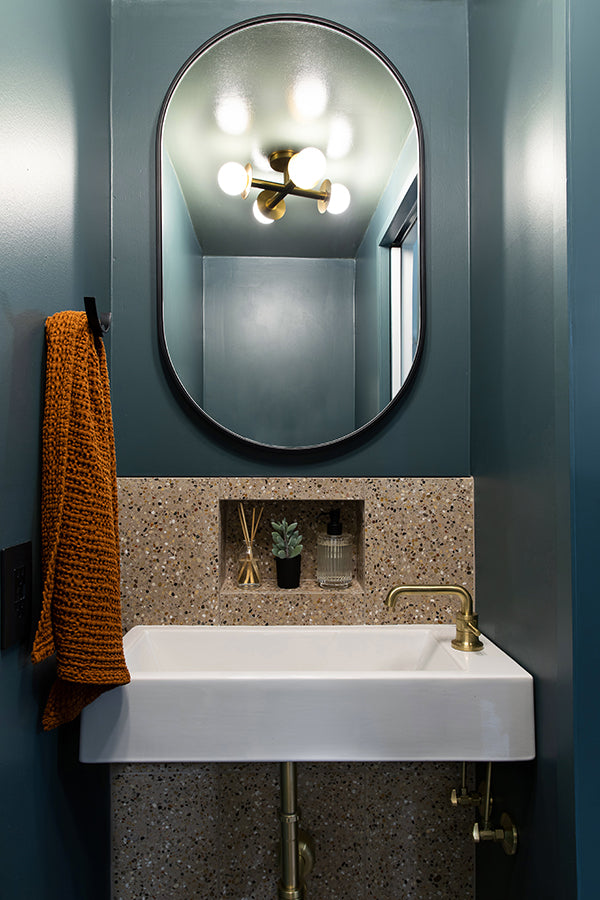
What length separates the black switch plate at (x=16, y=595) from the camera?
2.65 feet

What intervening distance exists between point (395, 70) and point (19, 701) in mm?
1392

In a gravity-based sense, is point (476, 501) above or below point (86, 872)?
above

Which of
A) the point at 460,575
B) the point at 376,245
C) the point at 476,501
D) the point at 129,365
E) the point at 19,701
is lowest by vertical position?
the point at 19,701

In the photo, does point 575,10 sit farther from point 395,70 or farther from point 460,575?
point 460,575

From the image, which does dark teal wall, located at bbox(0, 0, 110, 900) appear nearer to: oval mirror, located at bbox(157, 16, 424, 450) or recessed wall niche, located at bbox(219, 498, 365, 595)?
oval mirror, located at bbox(157, 16, 424, 450)

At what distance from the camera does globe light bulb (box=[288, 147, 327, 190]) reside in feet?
4.13

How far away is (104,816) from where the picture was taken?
3.97 feet

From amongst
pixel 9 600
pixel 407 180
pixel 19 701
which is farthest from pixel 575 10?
pixel 19 701

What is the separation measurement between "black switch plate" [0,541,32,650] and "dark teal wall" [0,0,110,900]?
2cm

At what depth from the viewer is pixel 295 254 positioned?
128 cm

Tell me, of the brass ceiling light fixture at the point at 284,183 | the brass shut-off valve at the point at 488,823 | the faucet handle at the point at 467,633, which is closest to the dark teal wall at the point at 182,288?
the brass ceiling light fixture at the point at 284,183

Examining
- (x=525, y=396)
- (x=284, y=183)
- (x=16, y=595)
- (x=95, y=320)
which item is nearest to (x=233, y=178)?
(x=284, y=183)

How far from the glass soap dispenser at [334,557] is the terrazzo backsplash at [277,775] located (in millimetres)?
30

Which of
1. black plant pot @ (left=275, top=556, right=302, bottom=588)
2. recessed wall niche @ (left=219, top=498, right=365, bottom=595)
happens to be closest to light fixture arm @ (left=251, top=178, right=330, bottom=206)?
recessed wall niche @ (left=219, top=498, right=365, bottom=595)
